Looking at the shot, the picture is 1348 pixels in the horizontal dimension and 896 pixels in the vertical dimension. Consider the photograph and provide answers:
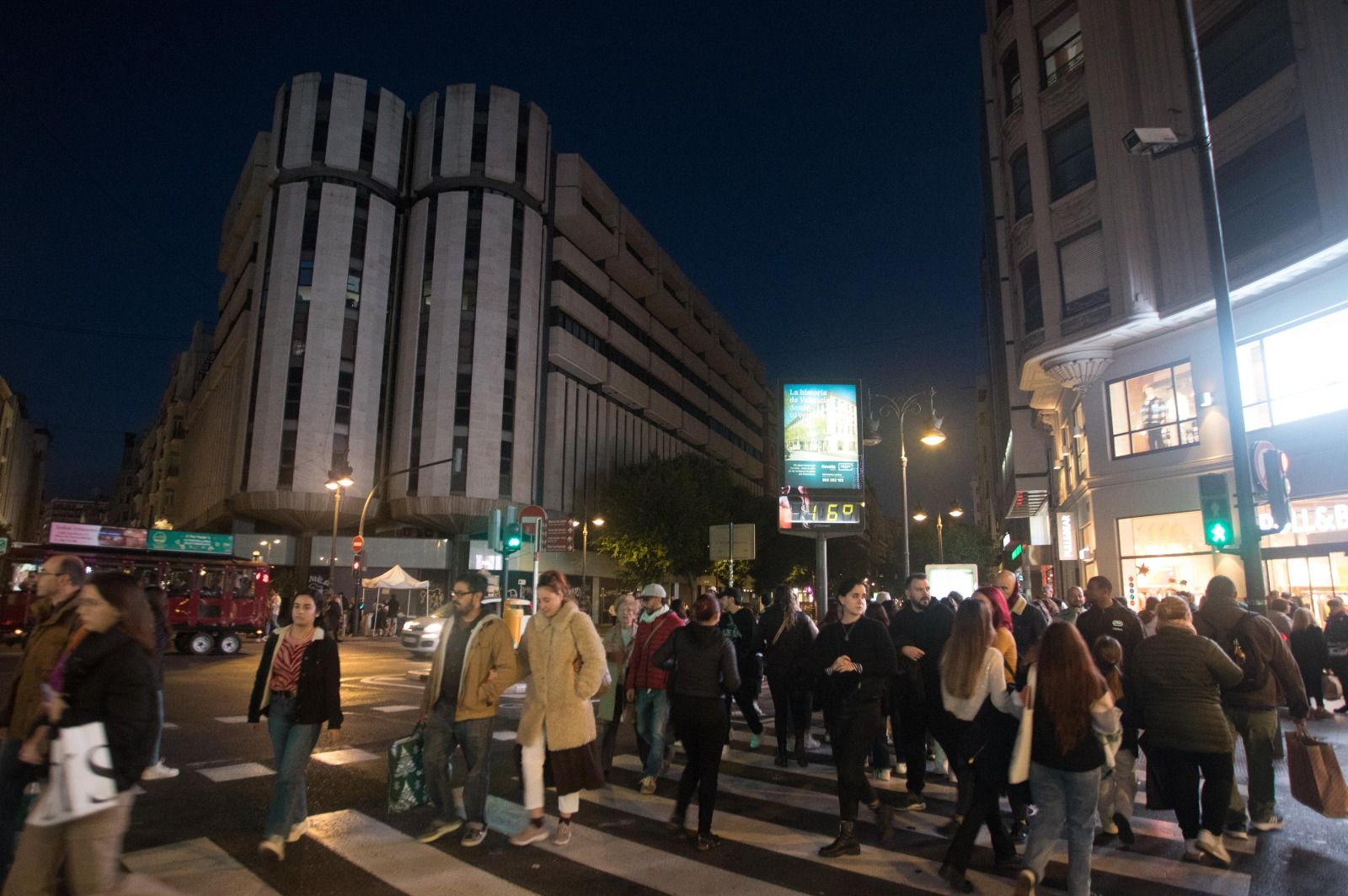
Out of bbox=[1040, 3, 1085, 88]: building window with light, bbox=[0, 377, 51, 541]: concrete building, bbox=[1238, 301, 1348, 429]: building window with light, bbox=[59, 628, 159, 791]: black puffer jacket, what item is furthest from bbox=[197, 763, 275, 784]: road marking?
bbox=[0, 377, 51, 541]: concrete building

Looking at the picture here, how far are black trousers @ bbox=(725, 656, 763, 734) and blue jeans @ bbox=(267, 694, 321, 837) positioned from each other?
5177 mm

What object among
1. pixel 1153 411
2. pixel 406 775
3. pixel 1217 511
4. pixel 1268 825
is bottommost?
pixel 1268 825

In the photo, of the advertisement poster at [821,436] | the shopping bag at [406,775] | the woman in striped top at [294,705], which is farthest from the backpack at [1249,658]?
the advertisement poster at [821,436]

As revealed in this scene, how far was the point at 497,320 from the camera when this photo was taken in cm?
5228

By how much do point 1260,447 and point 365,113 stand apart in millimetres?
55668

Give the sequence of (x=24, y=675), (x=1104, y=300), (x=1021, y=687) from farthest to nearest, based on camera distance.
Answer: (x=1104, y=300) → (x=1021, y=687) → (x=24, y=675)

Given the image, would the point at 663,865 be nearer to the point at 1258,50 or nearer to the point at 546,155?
the point at 1258,50

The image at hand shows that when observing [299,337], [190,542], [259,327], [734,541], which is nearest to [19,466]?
[259,327]

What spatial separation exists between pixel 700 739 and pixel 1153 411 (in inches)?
720

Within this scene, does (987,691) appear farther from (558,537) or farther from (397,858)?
(558,537)

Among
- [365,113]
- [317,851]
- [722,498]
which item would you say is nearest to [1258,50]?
[317,851]

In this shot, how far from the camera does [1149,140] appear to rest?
995 cm

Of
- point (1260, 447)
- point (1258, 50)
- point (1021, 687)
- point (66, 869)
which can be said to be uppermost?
point (1258, 50)

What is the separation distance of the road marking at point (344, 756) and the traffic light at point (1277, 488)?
1105cm
